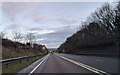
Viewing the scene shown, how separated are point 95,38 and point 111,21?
40.4ft

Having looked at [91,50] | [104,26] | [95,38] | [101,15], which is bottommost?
[91,50]

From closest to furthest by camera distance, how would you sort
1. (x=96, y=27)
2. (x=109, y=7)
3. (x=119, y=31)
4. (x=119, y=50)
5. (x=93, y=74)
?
(x=93, y=74) < (x=119, y=50) < (x=119, y=31) < (x=109, y=7) < (x=96, y=27)

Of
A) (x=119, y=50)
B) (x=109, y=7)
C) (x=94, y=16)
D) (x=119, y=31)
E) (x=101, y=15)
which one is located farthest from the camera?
(x=94, y=16)

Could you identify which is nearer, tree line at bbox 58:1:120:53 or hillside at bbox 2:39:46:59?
hillside at bbox 2:39:46:59

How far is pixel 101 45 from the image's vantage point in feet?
155

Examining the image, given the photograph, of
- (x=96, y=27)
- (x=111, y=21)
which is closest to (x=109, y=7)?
(x=111, y=21)

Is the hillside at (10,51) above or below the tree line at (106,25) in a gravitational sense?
below

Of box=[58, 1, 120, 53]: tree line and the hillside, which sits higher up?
box=[58, 1, 120, 53]: tree line

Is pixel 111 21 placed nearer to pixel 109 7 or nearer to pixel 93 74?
pixel 109 7

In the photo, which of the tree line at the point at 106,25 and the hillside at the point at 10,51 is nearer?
the hillside at the point at 10,51

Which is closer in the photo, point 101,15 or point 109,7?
point 109,7

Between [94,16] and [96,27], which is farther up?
[94,16]

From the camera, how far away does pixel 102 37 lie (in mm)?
50406

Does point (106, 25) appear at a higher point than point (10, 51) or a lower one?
higher
